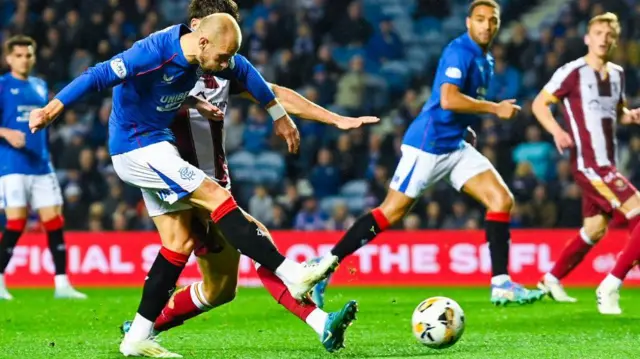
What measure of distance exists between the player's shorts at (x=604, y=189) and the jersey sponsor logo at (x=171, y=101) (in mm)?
4426

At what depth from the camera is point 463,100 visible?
868cm

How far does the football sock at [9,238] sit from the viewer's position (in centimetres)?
1139

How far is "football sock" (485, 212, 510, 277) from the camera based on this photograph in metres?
9.11

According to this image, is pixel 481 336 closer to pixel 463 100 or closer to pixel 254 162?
pixel 463 100

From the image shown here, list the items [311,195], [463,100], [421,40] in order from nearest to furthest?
[463,100], [311,195], [421,40]

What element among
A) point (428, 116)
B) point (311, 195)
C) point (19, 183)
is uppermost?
point (428, 116)

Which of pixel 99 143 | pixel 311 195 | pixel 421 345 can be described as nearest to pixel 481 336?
pixel 421 345

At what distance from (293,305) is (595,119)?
14.1 feet

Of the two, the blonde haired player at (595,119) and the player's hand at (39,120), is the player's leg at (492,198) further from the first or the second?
the player's hand at (39,120)

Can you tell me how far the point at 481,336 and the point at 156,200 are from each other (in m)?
2.23

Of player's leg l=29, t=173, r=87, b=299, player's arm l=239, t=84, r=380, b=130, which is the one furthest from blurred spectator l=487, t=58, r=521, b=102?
player's arm l=239, t=84, r=380, b=130

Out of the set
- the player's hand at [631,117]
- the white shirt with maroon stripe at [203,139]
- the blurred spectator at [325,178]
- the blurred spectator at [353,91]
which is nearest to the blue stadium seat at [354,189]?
the blurred spectator at [325,178]

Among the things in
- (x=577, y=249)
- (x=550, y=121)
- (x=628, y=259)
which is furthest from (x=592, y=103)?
(x=628, y=259)

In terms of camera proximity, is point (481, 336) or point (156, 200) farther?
point (481, 336)
